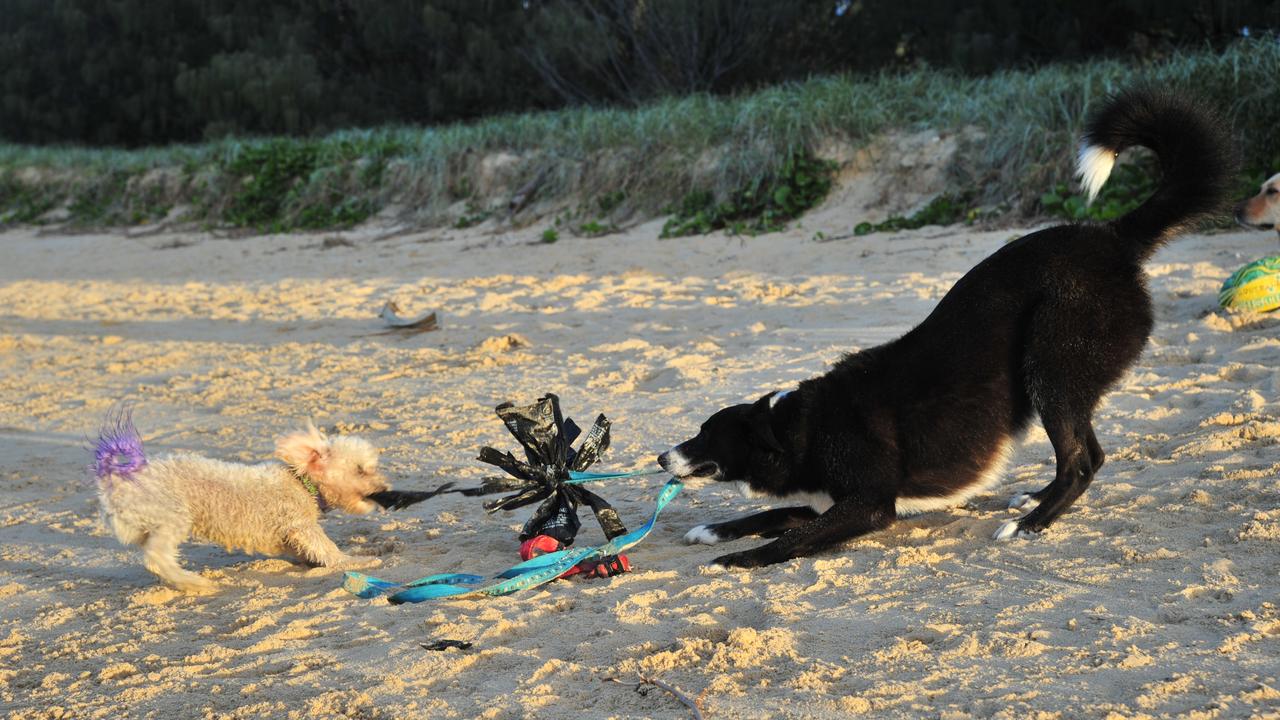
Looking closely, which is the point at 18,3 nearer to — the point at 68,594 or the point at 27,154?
the point at 27,154

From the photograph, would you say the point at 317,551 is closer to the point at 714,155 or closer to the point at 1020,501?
the point at 1020,501

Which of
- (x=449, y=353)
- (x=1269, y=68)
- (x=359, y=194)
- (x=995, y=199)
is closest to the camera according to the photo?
(x=449, y=353)

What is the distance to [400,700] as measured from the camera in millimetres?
2906

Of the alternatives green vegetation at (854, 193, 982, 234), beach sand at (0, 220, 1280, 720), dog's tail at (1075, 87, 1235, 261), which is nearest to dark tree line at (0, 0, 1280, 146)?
green vegetation at (854, 193, 982, 234)

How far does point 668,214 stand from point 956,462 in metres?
8.24

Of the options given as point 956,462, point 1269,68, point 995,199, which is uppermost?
point 1269,68

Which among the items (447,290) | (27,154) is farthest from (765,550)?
(27,154)

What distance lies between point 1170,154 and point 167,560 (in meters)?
3.96

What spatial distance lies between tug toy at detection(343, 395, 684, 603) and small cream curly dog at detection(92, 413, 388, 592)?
1.55 feet

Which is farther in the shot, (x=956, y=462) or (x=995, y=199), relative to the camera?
(x=995, y=199)

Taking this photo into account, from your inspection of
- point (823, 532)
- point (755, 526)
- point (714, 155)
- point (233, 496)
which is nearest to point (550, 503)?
point (755, 526)

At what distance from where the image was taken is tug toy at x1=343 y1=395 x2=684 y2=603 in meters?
3.80

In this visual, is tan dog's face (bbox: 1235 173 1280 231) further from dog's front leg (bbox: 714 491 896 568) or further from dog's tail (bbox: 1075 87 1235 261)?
dog's front leg (bbox: 714 491 896 568)

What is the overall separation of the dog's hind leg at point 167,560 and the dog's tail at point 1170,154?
11.8 feet
